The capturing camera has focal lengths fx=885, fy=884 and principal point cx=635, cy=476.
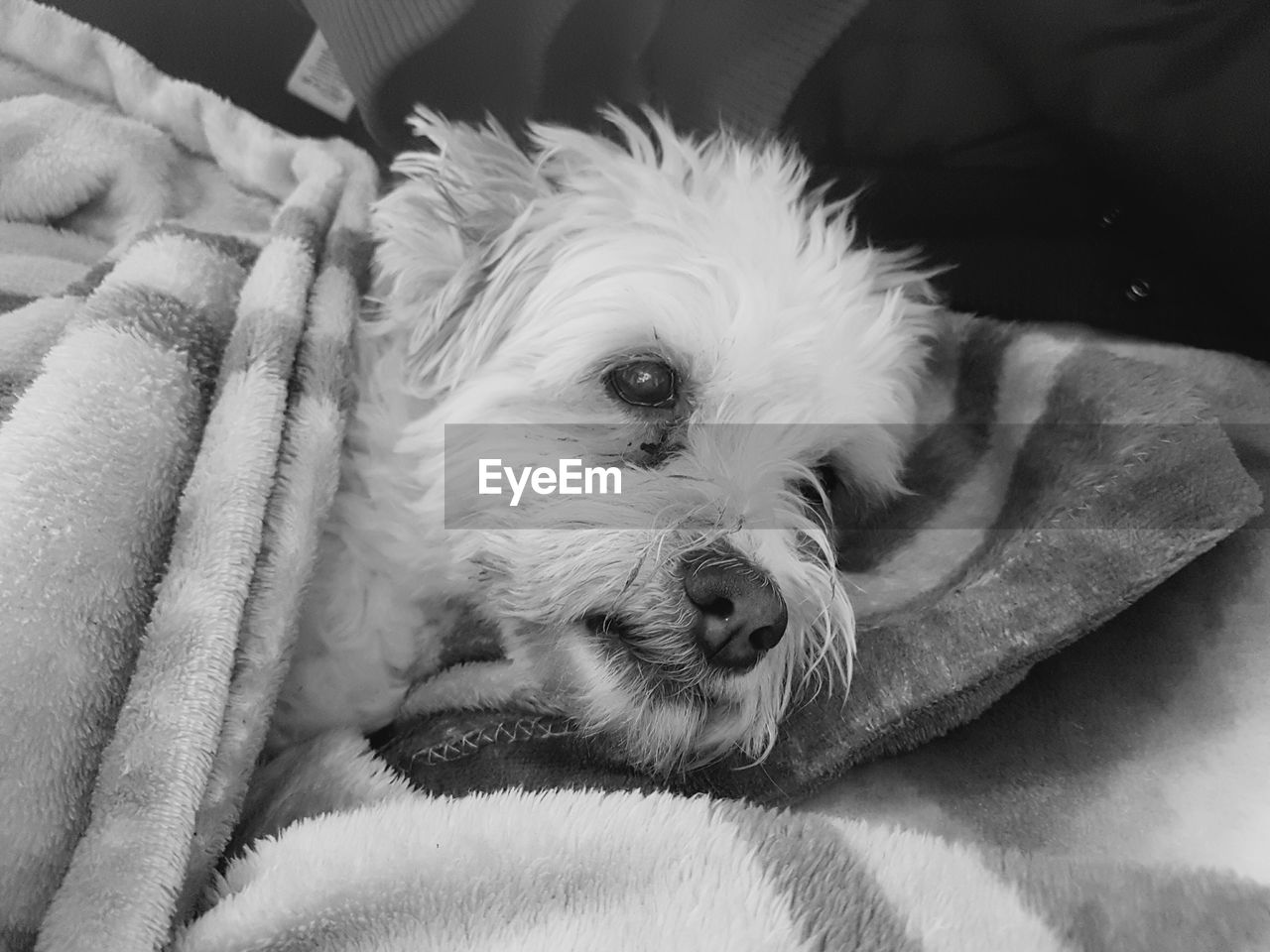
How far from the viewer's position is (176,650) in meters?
0.69

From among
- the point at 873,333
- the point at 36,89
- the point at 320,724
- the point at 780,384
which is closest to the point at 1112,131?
the point at 873,333

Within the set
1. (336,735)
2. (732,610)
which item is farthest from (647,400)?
(336,735)

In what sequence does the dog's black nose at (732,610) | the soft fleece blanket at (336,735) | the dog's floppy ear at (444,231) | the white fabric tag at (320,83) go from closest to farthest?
the soft fleece blanket at (336,735) < the dog's black nose at (732,610) < the dog's floppy ear at (444,231) < the white fabric tag at (320,83)

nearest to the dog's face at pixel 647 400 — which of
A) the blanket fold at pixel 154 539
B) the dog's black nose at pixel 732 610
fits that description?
the dog's black nose at pixel 732 610

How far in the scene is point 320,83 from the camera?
1.46m

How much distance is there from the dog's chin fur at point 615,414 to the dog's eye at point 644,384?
0.01 metres

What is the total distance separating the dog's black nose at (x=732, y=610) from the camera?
0.78 m

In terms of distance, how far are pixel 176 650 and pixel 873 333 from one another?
0.77 metres

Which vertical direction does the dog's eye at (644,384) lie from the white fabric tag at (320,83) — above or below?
above

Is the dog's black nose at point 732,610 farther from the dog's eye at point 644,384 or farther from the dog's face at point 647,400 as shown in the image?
the dog's eye at point 644,384

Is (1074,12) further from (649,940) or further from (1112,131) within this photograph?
(649,940)

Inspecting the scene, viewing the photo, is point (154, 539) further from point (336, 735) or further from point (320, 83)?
point (320, 83)

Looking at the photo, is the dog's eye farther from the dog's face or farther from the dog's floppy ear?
the dog's floppy ear

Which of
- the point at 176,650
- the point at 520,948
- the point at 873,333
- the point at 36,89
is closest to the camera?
the point at 520,948
